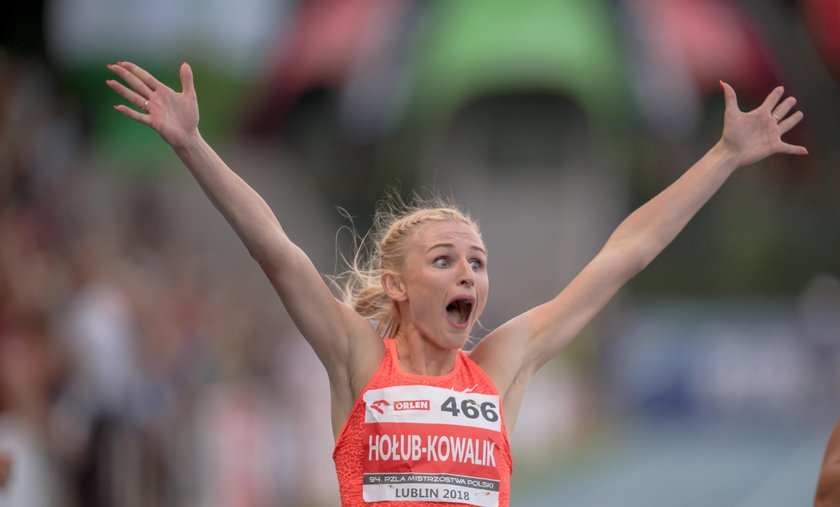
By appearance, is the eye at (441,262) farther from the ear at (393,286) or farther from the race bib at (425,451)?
the race bib at (425,451)

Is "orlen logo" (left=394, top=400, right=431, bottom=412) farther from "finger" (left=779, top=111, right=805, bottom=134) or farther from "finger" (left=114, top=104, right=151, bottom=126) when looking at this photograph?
"finger" (left=779, top=111, right=805, bottom=134)

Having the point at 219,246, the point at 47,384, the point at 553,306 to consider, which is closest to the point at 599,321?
the point at 219,246

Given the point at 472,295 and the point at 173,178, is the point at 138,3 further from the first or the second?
the point at 472,295

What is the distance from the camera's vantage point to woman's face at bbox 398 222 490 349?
4.46 metres

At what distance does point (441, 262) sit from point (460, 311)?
0.18m

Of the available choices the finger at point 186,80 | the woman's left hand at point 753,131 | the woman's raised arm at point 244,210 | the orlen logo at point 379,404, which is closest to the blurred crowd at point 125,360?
the woman's raised arm at point 244,210

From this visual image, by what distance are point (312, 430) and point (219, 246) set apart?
5.52 meters

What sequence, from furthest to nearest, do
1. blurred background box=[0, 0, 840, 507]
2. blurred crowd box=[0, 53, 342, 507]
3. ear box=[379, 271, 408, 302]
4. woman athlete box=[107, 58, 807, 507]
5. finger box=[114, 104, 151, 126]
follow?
blurred background box=[0, 0, 840, 507]
blurred crowd box=[0, 53, 342, 507]
ear box=[379, 271, 408, 302]
woman athlete box=[107, 58, 807, 507]
finger box=[114, 104, 151, 126]

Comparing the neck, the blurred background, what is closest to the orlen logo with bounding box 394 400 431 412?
the neck

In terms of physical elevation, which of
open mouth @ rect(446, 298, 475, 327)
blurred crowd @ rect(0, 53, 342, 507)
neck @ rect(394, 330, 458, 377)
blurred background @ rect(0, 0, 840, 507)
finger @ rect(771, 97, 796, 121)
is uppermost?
blurred background @ rect(0, 0, 840, 507)

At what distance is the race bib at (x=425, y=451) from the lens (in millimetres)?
4168

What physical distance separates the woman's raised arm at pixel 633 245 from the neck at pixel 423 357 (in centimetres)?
13

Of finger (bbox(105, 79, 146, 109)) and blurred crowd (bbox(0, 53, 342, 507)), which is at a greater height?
blurred crowd (bbox(0, 53, 342, 507))

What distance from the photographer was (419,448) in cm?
418
